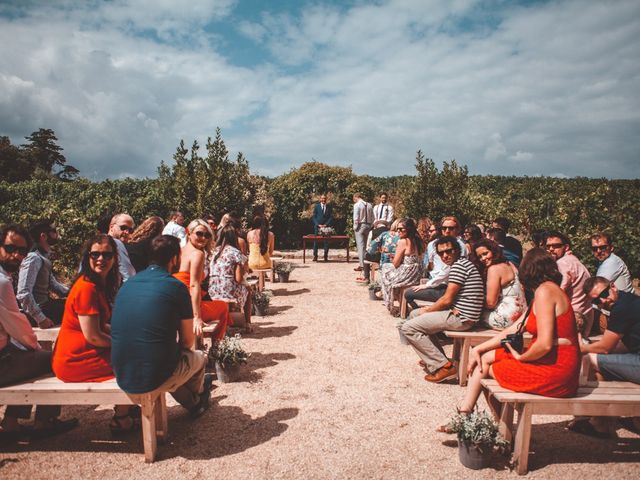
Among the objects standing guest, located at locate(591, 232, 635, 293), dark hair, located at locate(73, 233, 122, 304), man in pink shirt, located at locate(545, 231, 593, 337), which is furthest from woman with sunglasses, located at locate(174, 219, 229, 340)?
standing guest, located at locate(591, 232, 635, 293)

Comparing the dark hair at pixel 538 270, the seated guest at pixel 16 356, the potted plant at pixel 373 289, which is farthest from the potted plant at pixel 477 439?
the potted plant at pixel 373 289

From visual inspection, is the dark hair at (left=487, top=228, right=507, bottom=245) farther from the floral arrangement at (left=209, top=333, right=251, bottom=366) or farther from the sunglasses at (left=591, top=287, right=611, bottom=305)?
the floral arrangement at (left=209, top=333, right=251, bottom=366)

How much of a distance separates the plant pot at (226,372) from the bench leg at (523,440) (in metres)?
3.04

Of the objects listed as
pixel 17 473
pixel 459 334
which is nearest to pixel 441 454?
pixel 459 334

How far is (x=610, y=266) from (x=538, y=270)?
9.91 feet

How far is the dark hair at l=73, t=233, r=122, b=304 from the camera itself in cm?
328

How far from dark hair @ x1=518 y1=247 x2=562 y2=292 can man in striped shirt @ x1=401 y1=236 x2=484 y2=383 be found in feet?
4.62

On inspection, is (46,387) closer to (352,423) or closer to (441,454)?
(352,423)

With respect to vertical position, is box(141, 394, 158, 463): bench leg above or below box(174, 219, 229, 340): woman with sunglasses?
below

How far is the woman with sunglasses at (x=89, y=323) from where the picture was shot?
3.25 metres

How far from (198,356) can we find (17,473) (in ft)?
5.07

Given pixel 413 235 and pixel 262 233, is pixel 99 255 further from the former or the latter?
pixel 262 233

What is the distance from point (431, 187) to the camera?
1306 cm

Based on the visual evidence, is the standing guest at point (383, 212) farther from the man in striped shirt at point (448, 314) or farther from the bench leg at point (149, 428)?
the bench leg at point (149, 428)
